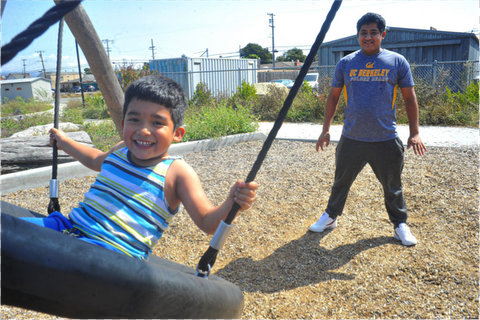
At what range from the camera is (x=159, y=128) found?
167 centimetres

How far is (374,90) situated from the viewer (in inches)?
119

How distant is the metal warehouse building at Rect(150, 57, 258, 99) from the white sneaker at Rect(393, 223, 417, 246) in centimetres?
1277

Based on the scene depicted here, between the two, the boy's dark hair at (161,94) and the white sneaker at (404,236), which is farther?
the white sneaker at (404,236)

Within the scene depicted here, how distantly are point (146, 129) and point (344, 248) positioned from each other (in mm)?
2201

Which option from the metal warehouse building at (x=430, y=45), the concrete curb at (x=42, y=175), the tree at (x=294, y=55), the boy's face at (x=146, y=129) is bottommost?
the concrete curb at (x=42, y=175)

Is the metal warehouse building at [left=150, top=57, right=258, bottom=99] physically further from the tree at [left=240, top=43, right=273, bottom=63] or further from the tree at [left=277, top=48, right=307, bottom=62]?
the tree at [left=277, top=48, right=307, bottom=62]

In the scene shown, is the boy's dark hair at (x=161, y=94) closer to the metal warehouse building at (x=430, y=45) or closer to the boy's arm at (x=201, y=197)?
the boy's arm at (x=201, y=197)

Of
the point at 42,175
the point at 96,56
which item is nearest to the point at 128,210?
the point at 96,56

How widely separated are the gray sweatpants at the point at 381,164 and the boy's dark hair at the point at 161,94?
1.82 meters

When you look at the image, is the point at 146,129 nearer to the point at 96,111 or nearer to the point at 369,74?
the point at 369,74

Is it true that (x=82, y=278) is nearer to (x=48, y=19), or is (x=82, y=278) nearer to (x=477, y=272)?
(x=48, y=19)

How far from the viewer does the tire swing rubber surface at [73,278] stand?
80 centimetres

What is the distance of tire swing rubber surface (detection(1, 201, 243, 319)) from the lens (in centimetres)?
80

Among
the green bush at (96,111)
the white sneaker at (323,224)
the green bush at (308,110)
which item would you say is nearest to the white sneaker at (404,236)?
the white sneaker at (323,224)
